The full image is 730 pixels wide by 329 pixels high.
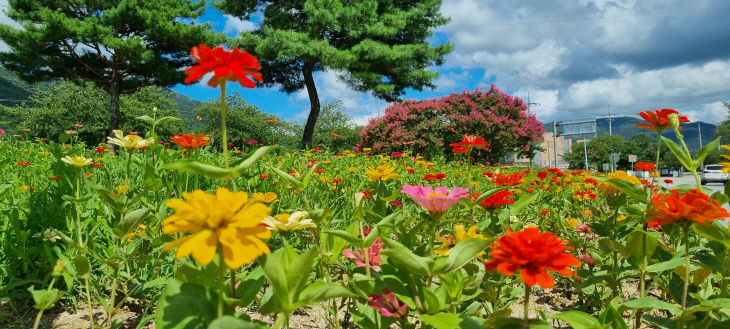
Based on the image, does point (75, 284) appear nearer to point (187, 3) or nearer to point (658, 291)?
point (658, 291)

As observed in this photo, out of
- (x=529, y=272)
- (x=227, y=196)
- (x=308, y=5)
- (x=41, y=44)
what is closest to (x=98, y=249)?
(x=227, y=196)

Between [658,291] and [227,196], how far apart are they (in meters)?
2.24

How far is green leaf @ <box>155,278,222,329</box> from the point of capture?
557 mm

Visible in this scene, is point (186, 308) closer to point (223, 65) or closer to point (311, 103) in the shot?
point (223, 65)

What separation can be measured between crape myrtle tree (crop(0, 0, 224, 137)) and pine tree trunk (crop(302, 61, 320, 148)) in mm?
3139

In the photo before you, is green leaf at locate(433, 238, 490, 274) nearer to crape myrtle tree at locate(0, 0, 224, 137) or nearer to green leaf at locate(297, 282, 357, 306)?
green leaf at locate(297, 282, 357, 306)

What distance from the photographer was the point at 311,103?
46.5 ft

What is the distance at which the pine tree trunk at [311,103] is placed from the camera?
1378 cm

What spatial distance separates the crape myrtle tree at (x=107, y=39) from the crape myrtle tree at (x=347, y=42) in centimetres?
216

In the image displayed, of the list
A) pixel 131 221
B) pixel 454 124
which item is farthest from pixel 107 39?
pixel 131 221

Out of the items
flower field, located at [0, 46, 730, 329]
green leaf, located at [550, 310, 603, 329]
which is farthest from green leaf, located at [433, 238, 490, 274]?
green leaf, located at [550, 310, 603, 329]

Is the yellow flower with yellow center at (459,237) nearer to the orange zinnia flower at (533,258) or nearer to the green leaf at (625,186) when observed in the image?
the orange zinnia flower at (533,258)

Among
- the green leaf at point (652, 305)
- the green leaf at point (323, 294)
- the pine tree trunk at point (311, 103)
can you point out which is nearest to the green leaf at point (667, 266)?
the green leaf at point (652, 305)

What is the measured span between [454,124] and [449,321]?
477 inches
